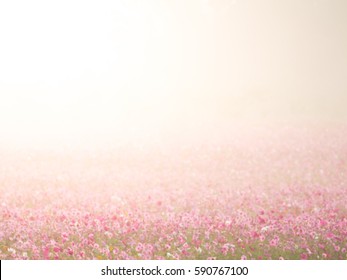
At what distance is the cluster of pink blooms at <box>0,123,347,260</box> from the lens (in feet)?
27.6

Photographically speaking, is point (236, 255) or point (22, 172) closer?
point (236, 255)

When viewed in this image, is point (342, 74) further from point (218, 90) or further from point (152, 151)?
point (152, 151)

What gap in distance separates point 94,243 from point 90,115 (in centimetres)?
3342

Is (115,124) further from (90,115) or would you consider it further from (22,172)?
(22,172)

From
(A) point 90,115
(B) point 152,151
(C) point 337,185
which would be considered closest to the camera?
(C) point 337,185

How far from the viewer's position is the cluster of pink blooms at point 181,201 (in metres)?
8.41

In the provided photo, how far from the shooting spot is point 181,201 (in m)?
13.4

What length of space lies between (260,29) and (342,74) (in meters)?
12.3

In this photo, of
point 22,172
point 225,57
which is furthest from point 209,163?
point 225,57

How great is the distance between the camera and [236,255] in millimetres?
8070

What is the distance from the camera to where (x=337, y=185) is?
54.0ft

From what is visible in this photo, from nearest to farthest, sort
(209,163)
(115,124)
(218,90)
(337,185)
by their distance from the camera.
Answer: (337,185) < (209,163) < (115,124) < (218,90)

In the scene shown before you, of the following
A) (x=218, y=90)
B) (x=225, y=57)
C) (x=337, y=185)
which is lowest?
(x=337, y=185)

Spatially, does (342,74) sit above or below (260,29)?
below
